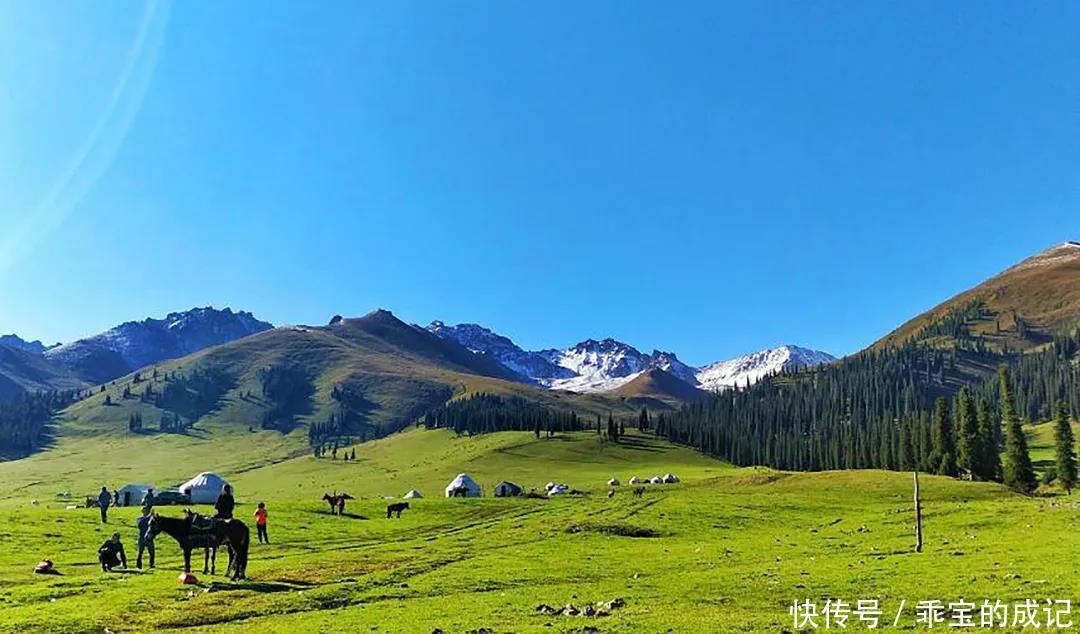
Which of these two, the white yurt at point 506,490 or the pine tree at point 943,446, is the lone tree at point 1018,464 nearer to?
the pine tree at point 943,446

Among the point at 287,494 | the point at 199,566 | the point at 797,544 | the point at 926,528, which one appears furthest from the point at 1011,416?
the point at 287,494

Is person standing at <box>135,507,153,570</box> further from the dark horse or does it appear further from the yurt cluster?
the yurt cluster

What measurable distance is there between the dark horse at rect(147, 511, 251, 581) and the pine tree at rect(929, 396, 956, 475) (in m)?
132

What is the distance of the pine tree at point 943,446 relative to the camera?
135250mm

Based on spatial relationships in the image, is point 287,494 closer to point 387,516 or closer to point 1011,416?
point 387,516

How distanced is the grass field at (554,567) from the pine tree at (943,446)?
5054cm

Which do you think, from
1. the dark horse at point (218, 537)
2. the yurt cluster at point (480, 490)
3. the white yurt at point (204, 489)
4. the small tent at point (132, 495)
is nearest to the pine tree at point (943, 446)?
the yurt cluster at point (480, 490)

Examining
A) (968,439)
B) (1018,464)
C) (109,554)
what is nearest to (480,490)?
(968,439)

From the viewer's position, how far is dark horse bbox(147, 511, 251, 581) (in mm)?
37062

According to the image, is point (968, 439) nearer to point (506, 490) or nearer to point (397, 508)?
point (506, 490)

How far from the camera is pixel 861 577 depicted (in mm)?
37031

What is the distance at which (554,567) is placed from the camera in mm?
45906

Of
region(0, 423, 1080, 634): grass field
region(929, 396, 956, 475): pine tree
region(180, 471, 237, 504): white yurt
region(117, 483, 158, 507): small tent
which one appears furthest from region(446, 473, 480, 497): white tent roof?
region(929, 396, 956, 475): pine tree

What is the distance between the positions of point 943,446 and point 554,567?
117905 mm
